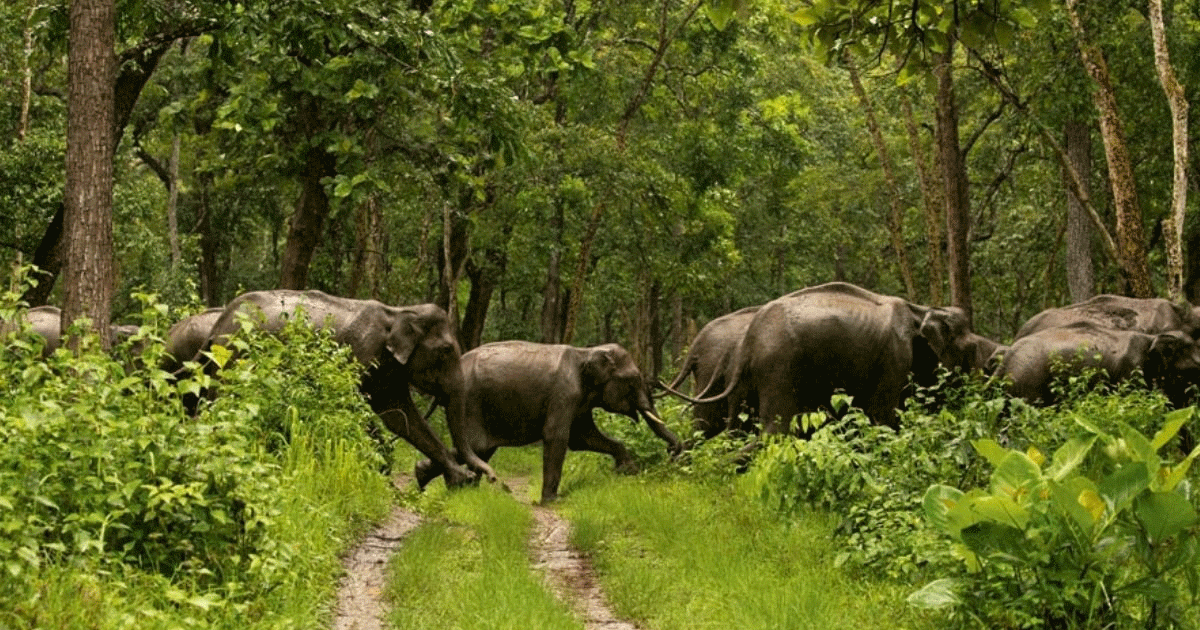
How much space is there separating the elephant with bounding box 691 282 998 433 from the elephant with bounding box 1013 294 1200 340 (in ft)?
9.10

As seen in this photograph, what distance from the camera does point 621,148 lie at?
2223 cm

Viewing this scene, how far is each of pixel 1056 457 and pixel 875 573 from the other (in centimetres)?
194

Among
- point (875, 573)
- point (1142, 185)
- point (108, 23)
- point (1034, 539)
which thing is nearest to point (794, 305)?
point (875, 573)

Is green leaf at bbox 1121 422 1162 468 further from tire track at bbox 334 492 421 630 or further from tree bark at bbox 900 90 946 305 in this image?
tree bark at bbox 900 90 946 305

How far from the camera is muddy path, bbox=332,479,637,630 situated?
278 inches

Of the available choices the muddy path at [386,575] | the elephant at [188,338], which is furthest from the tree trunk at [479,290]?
the muddy path at [386,575]

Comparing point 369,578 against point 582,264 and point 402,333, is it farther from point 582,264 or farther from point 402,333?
point 582,264

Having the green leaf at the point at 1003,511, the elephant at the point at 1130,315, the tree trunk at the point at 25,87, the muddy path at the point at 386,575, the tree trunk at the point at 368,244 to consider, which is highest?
the tree trunk at the point at 25,87

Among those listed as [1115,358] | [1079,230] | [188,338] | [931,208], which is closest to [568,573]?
[188,338]

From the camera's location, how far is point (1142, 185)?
25.1m

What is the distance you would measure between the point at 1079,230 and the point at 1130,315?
20.9ft

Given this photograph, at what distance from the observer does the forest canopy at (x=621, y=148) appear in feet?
32.8

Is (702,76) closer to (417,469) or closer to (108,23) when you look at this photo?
(417,469)

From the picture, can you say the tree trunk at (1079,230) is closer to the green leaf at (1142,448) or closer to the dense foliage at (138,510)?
the dense foliage at (138,510)
